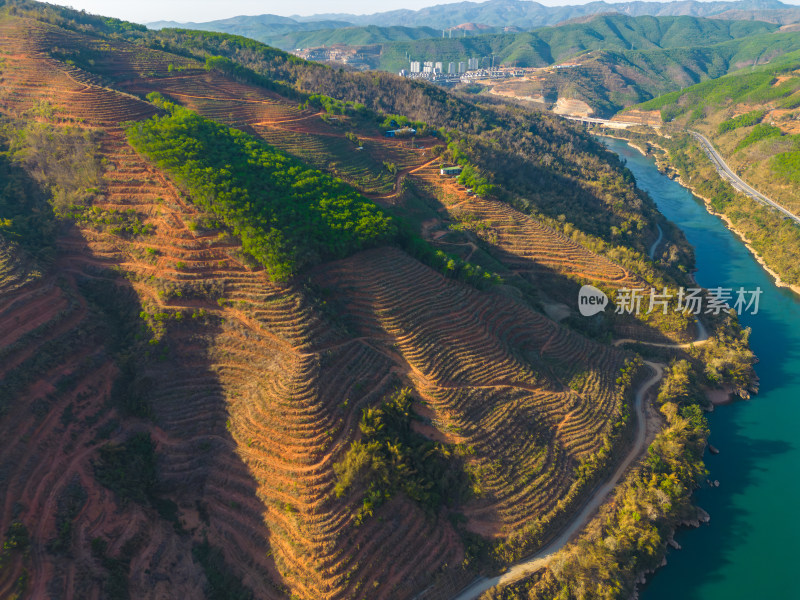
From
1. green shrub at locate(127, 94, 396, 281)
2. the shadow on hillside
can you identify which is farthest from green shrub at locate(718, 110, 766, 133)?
the shadow on hillside

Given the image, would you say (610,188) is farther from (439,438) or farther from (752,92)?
(752,92)

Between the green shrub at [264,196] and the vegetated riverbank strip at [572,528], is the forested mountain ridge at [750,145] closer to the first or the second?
the vegetated riverbank strip at [572,528]

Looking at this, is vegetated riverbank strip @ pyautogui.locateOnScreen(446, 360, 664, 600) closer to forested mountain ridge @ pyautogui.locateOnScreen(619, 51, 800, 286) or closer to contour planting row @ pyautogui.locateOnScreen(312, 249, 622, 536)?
contour planting row @ pyautogui.locateOnScreen(312, 249, 622, 536)

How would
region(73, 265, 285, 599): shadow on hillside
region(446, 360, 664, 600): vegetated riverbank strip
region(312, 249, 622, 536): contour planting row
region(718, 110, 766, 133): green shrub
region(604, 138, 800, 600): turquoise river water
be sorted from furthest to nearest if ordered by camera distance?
region(718, 110, 766, 133): green shrub, region(312, 249, 622, 536): contour planting row, region(604, 138, 800, 600): turquoise river water, region(446, 360, 664, 600): vegetated riverbank strip, region(73, 265, 285, 599): shadow on hillside

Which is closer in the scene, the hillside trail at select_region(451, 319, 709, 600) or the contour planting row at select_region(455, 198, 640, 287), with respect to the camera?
the hillside trail at select_region(451, 319, 709, 600)

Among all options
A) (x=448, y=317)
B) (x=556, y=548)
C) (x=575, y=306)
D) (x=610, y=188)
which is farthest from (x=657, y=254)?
(x=556, y=548)

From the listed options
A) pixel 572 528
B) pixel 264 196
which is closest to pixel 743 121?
pixel 572 528

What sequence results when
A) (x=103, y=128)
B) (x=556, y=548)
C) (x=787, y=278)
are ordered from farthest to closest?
(x=787, y=278), (x=103, y=128), (x=556, y=548)

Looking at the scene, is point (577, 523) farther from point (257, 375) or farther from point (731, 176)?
point (731, 176)
